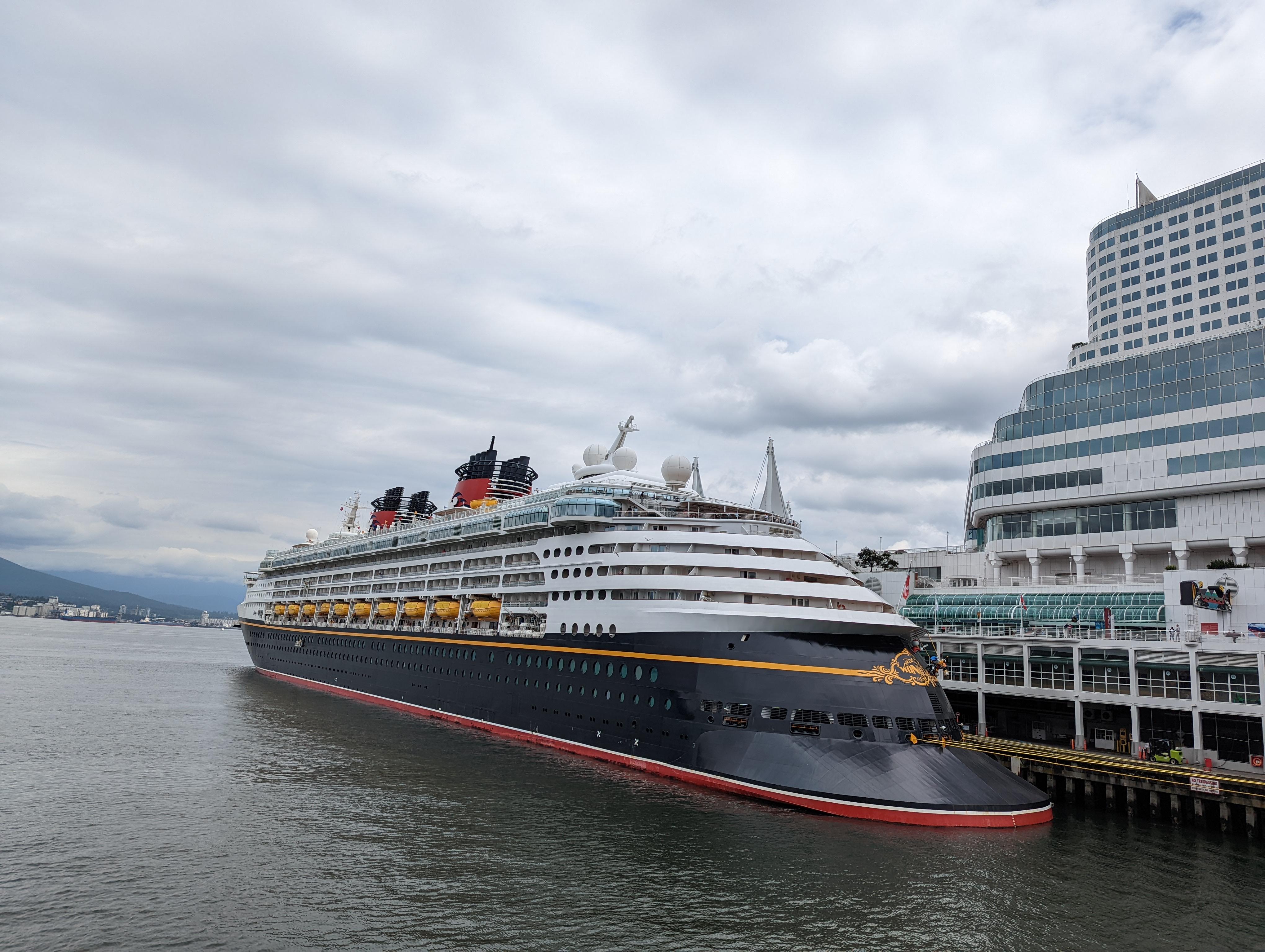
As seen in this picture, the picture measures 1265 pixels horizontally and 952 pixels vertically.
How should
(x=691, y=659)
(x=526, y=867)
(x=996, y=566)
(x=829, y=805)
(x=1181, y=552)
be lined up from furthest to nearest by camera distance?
(x=996, y=566)
(x=1181, y=552)
(x=691, y=659)
(x=829, y=805)
(x=526, y=867)

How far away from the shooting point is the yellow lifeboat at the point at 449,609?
46.9 metres

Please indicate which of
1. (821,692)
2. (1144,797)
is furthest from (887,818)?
(1144,797)

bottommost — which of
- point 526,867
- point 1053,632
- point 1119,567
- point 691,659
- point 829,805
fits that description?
point 526,867

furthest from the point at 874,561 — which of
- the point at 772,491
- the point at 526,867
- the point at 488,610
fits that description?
the point at 526,867

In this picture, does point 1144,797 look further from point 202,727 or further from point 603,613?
point 202,727

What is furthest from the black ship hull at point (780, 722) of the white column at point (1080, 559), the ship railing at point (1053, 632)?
the white column at point (1080, 559)

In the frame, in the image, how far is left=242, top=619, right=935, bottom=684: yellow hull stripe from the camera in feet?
92.0

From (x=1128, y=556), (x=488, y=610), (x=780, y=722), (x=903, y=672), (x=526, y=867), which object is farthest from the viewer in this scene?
(x=488, y=610)

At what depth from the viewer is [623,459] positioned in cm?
4728

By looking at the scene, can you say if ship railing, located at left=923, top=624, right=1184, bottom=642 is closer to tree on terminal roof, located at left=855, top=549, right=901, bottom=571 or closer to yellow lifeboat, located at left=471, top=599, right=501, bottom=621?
tree on terminal roof, located at left=855, top=549, right=901, bottom=571

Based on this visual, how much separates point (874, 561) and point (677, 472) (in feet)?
111

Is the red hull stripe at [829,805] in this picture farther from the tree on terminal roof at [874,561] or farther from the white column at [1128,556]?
the tree on terminal roof at [874,561]

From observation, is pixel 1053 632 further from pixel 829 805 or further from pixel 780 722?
pixel 829 805

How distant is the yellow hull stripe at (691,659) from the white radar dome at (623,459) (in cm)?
1314
